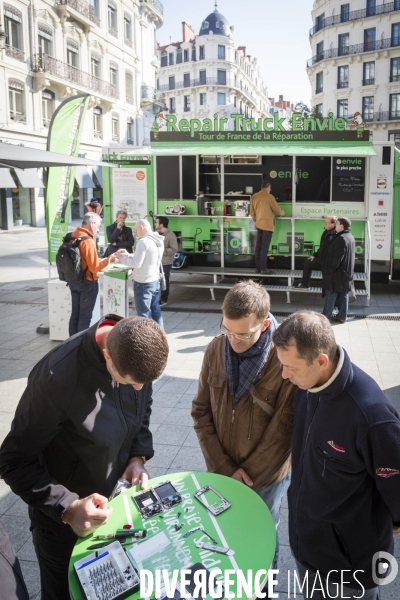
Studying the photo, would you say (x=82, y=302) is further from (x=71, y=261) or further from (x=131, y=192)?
(x=131, y=192)

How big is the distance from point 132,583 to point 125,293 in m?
5.94

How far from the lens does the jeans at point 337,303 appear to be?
9.15 metres

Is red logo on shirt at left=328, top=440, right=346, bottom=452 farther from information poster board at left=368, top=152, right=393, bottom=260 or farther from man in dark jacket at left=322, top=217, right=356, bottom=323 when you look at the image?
information poster board at left=368, top=152, right=393, bottom=260

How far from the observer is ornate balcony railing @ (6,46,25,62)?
2731 centimetres

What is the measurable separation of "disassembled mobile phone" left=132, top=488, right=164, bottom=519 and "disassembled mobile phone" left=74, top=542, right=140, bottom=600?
9.1 inches

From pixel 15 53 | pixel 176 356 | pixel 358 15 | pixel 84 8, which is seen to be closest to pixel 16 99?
pixel 15 53

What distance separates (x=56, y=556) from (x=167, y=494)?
59cm

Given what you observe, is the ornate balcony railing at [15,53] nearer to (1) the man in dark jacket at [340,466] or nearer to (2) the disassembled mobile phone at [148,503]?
(2) the disassembled mobile phone at [148,503]

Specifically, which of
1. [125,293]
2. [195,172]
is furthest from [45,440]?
[195,172]

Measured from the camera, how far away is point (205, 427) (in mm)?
2805

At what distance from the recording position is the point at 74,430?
2.25 m

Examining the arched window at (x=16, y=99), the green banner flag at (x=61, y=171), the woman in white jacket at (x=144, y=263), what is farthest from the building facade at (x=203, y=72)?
the woman in white jacket at (x=144, y=263)

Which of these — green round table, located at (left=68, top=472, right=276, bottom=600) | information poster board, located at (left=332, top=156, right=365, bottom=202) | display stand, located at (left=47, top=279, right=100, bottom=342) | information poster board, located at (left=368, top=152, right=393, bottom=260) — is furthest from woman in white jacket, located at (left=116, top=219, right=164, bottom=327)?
green round table, located at (left=68, top=472, right=276, bottom=600)

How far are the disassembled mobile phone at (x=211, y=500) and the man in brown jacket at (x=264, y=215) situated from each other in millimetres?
8979
